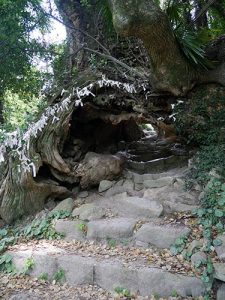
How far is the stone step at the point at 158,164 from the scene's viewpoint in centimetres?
645

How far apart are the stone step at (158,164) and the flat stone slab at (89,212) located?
1559mm

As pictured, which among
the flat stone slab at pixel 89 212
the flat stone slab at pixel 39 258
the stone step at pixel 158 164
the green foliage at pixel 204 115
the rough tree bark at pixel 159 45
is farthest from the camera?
the stone step at pixel 158 164

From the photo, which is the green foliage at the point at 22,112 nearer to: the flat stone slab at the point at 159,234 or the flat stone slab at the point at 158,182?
the flat stone slab at the point at 158,182

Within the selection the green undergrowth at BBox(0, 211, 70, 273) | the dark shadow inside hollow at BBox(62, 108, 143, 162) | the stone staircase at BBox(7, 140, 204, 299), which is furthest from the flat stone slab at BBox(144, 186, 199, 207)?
the dark shadow inside hollow at BBox(62, 108, 143, 162)

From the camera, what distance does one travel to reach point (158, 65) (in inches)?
196

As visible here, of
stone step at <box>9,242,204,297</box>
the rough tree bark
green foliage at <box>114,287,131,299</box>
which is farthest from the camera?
the rough tree bark

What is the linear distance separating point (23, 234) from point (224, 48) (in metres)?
4.94

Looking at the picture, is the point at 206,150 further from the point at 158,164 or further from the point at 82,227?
the point at 82,227

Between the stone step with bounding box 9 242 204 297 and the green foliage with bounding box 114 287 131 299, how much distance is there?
0.04m

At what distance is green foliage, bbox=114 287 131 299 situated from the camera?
3846mm

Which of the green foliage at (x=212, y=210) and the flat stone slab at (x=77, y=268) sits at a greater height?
the green foliage at (x=212, y=210)

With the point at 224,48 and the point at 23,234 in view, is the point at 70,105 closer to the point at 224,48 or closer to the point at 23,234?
the point at 23,234

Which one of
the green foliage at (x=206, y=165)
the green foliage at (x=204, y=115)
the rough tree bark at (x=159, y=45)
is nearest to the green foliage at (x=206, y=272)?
the green foliage at (x=206, y=165)

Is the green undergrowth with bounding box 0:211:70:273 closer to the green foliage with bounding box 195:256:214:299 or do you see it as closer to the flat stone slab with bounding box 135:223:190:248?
the flat stone slab with bounding box 135:223:190:248
